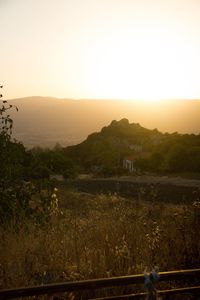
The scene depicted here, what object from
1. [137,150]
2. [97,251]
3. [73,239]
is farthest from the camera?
[137,150]

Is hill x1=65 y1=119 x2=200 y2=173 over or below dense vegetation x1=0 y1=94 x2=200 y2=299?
below

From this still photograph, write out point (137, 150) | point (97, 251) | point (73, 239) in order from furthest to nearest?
point (137, 150) → point (73, 239) → point (97, 251)

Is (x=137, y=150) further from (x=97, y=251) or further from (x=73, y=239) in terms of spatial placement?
(x=97, y=251)

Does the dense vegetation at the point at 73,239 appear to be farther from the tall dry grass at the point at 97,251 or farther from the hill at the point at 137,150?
the hill at the point at 137,150

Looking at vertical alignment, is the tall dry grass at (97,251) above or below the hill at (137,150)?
above

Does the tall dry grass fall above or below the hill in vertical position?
above

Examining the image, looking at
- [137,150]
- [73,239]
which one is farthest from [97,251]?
[137,150]

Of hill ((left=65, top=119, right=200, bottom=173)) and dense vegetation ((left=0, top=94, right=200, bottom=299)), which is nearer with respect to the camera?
dense vegetation ((left=0, top=94, right=200, bottom=299))

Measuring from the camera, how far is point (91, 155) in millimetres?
74000

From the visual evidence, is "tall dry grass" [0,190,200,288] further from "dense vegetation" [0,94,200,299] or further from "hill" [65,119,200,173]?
"hill" [65,119,200,173]

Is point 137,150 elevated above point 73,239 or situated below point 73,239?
below

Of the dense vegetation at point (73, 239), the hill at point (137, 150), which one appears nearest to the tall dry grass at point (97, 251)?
the dense vegetation at point (73, 239)

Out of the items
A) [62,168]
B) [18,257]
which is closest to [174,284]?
[18,257]

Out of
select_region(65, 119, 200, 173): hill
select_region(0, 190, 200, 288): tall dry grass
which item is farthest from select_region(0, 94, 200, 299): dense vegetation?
select_region(65, 119, 200, 173): hill
